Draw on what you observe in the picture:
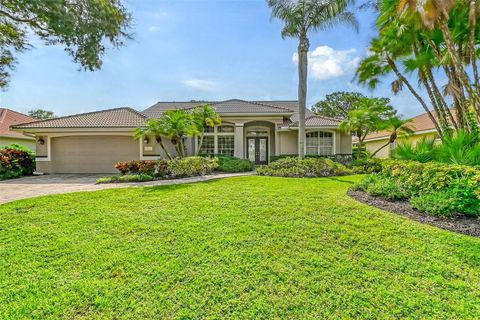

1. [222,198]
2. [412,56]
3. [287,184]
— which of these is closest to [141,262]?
[222,198]

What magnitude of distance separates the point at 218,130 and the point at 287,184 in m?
11.7

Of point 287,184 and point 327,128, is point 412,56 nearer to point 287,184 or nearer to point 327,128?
point 287,184

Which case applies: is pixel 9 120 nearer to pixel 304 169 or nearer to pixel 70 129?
pixel 70 129

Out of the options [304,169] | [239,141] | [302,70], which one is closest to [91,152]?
[239,141]

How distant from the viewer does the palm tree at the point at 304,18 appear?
13875 millimetres

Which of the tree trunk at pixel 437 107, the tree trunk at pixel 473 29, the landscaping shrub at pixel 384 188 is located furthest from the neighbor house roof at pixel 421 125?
the landscaping shrub at pixel 384 188

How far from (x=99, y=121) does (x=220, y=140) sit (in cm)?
860

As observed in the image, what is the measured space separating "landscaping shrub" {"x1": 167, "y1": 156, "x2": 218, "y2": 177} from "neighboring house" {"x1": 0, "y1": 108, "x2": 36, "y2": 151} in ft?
49.9

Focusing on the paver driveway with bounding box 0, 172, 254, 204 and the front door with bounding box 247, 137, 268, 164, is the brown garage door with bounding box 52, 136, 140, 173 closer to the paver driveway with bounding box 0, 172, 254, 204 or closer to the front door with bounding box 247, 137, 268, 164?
the paver driveway with bounding box 0, 172, 254, 204

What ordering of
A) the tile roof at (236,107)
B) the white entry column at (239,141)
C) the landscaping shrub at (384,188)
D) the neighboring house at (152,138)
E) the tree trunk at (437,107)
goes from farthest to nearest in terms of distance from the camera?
the white entry column at (239,141)
the tile roof at (236,107)
the neighboring house at (152,138)
the tree trunk at (437,107)
the landscaping shrub at (384,188)

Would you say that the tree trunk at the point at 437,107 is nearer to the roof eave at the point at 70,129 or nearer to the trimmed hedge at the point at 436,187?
the trimmed hedge at the point at 436,187

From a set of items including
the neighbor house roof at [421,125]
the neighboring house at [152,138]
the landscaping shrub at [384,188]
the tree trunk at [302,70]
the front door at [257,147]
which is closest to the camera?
the landscaping shrub at [384,188]

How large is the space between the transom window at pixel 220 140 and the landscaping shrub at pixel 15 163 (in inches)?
451

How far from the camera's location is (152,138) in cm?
1717
